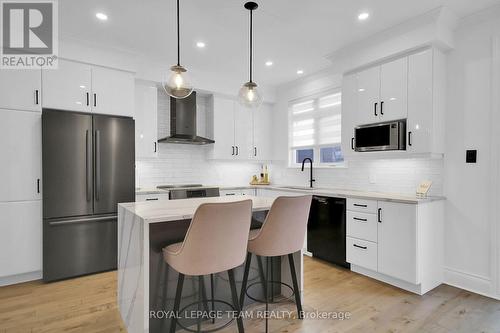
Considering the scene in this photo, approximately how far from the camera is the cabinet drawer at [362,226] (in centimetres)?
310

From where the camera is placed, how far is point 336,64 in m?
3.73

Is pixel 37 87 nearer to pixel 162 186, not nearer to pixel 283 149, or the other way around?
pixel 162 186

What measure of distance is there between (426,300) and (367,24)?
2.80m

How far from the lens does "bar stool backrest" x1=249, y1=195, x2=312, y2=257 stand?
2010 mm

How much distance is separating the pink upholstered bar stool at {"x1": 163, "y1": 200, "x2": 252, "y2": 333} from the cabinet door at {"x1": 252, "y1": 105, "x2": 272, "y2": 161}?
340cm

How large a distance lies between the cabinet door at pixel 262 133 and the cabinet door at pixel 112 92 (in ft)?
7.31

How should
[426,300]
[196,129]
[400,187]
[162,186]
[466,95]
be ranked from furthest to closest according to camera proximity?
[196,129]
[162,186]
[400,187]
[466,95]
[426,300]

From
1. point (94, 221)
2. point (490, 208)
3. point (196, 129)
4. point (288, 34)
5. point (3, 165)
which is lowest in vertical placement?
point (94, 221)

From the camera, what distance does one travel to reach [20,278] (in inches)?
121

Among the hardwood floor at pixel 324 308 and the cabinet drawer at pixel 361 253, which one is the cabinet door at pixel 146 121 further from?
the cabinet drawer at pixel 361 253

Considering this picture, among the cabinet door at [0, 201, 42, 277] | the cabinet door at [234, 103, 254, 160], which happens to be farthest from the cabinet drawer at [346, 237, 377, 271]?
the cabinet door at [0, 201, 42, 277]

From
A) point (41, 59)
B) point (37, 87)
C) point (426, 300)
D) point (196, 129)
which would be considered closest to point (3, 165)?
point (37, 87)

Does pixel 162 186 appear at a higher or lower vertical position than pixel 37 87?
lower

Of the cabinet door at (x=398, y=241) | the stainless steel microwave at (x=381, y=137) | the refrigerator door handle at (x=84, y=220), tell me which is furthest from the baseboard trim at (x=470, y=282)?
the refrigerator door handle at (x=84, y=220)
